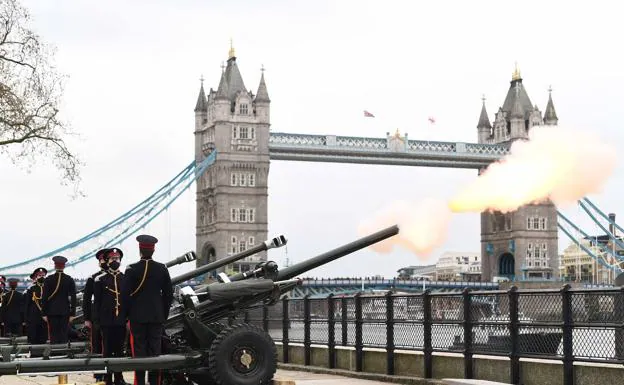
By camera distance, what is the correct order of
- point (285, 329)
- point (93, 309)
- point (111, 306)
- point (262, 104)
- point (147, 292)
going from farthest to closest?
1. point (262, 104)
2. point (285, 329)
3. point (93, 309)
4. point (111, 306)
5. point (147, 292)

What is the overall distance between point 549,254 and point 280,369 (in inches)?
4909

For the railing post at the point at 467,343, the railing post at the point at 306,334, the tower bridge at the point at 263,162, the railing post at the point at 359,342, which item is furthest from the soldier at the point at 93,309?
the tower bridge at the point at 263,162

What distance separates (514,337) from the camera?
12.2 meters

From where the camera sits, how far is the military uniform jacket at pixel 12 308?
62.2 feet

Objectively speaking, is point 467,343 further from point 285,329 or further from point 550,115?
point 550,115

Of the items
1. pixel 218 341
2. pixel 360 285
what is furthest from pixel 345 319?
pixel 360 285

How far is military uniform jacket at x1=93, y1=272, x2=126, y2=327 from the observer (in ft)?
39.3

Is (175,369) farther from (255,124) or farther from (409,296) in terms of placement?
(255,124)

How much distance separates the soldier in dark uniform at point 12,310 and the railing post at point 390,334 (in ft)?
23.4

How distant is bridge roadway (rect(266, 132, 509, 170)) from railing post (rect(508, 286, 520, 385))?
108588 mm

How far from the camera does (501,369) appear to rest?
12.6m

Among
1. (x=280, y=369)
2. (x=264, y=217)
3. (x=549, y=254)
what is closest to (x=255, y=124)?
(x=264, y=217)

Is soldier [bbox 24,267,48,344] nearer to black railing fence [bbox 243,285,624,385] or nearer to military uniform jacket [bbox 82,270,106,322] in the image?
military uniform jacket [bbox 82,270,106,322]

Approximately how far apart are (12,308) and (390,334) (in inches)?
287
